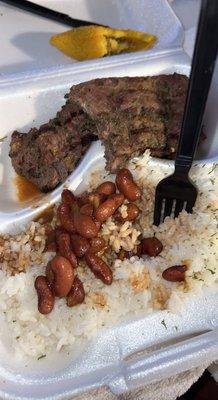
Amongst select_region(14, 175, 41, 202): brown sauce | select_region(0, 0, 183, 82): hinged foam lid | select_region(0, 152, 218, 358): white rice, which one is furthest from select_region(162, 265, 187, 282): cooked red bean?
select_region(0, 0, 183, 82): hinged foam lid

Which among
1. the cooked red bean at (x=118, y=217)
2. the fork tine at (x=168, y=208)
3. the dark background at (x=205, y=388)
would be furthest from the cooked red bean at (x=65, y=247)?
the dark background at (x=205, y=388)

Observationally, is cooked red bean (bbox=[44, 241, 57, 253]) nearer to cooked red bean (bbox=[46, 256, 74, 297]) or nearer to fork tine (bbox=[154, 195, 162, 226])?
cooked red bean (bbox=[46, 256, 74, 297])

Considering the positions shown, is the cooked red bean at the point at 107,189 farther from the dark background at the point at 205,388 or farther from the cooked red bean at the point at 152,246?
the dark background at the point at 205,388

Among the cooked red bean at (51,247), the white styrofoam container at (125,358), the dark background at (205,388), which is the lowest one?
the dark background at (205,388)

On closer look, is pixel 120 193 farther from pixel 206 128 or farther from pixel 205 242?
pixel 206 128

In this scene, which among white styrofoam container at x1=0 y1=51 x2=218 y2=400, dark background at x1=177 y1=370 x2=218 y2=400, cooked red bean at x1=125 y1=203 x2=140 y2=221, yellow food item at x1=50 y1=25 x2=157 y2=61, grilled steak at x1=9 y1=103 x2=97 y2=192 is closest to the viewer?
white styrofoam container at x1=0 y1=51 x2=218 y2=400
